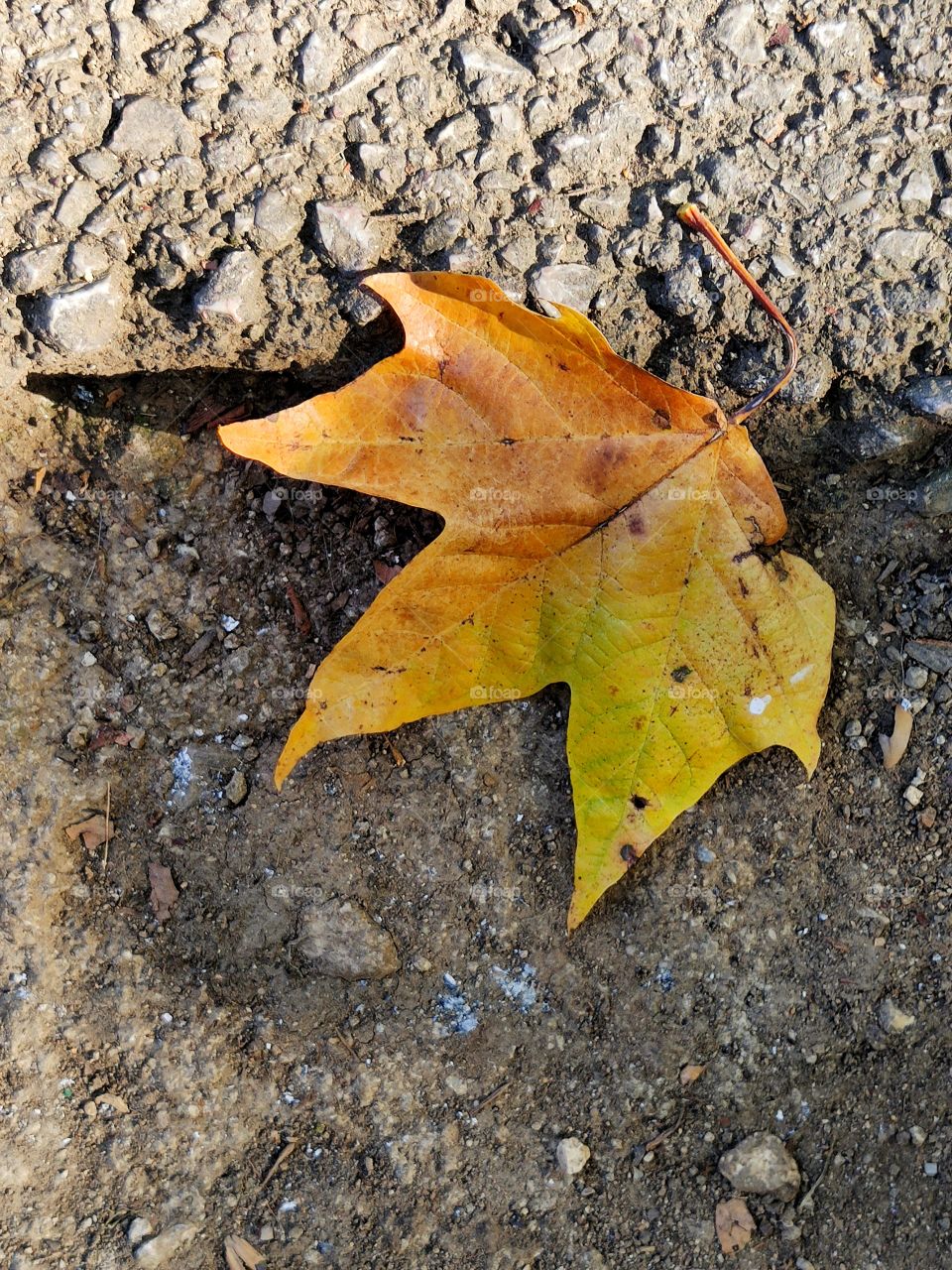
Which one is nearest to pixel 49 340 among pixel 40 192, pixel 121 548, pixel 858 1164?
pixel 40 192

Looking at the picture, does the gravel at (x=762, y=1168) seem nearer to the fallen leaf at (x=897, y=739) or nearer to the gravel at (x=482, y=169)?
the fallen leaf at (x=897, y=739)

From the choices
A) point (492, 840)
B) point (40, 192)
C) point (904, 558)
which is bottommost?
point (492, 840)

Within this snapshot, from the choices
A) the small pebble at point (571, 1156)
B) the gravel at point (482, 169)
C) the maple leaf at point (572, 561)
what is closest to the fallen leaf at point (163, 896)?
the maple leaf at point (572, 561)

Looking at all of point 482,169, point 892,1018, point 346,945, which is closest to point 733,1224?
point 892,1018

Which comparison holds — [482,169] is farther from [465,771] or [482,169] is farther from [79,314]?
[465,771]

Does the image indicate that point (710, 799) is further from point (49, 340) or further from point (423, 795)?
point (49, 340)

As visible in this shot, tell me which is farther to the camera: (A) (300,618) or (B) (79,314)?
(A) (300,618)
